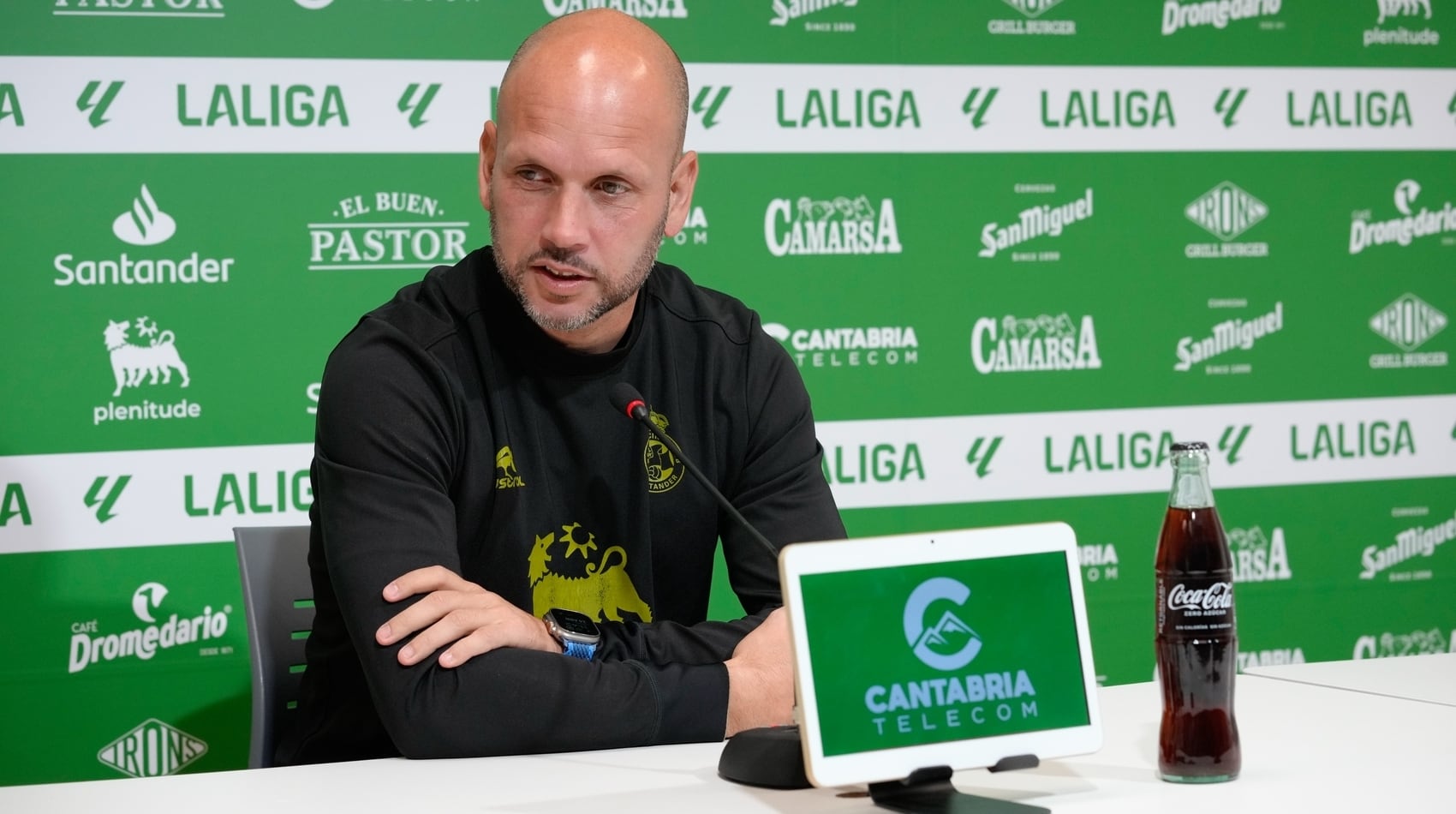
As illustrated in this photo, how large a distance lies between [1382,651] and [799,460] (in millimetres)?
2097

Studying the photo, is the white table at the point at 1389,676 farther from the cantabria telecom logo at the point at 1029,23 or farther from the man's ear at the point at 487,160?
the cantabria telecom logo at the point at 1029,23

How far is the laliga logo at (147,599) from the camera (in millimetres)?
2602

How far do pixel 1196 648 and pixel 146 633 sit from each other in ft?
6.80

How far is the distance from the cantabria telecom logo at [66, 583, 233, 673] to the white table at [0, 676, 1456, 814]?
1.46 m

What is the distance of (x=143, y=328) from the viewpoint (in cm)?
261

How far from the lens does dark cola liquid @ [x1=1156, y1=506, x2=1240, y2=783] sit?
1101mm

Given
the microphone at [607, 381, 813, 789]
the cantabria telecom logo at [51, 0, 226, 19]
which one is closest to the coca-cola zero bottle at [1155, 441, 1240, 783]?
the microphone at [607, 381, 813, 789]

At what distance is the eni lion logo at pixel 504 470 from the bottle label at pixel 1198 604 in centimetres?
79

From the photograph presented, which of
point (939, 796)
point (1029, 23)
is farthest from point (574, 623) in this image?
point (1029, 23)

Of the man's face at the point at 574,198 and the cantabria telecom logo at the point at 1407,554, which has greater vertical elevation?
the man's face at the point at 574,198

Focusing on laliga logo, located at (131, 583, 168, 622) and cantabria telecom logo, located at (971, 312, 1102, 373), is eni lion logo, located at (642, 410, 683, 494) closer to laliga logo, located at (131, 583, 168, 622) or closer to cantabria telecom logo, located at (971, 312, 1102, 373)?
laliga logo, located at (131, 583, 168, 622)

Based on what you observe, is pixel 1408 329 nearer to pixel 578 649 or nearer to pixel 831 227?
pixel 831 227

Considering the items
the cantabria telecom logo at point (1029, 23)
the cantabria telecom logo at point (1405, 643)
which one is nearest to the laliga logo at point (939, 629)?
the cantabria telecom logo at point (1029, 23)

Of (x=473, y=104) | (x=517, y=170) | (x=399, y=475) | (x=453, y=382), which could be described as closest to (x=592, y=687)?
(x=399, y=475)
